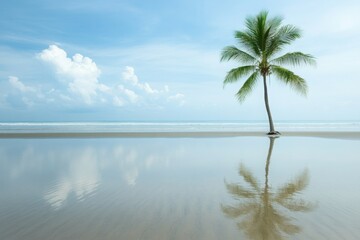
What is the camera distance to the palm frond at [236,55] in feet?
64.3

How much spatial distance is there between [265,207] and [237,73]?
16.5m

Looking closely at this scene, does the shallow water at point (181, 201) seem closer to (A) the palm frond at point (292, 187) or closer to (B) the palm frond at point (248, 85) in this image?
(A) the palm frond at point (292, 187)

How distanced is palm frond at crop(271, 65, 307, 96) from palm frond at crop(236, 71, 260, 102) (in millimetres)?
1339

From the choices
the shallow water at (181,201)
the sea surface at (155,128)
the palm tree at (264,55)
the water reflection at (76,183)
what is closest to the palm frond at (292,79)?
the palm tree at (264,55)

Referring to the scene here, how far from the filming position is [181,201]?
4.04m

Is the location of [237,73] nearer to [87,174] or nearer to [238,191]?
[87,174]

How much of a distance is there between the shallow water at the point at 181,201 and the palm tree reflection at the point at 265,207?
10 mm

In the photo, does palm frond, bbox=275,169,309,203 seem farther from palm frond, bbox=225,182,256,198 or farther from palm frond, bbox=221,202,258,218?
palm frond, bbox=221,202,258,218

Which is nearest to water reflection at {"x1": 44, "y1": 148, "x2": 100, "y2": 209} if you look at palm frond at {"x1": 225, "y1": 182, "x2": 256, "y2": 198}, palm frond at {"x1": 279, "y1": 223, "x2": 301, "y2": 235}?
palm frond at {"x1": 225, "y1": 182, "x2": 256, "y2": 198}

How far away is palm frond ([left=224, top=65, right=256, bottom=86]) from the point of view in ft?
63.7

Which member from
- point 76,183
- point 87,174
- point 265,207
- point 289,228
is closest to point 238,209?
point 265,207

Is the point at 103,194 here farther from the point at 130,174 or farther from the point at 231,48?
the point at 231,48

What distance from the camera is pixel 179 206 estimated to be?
3789 mm

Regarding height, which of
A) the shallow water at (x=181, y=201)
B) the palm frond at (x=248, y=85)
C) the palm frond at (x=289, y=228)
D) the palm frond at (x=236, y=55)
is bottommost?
the shallow water at (x=181, y=201)
